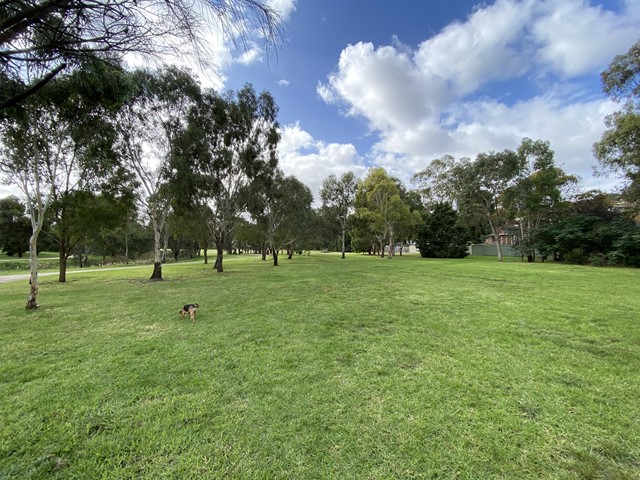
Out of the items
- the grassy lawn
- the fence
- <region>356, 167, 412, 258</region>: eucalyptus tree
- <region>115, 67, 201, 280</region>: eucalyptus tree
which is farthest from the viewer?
the fence

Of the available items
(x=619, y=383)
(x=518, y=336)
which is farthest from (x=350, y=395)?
(x=518, y=336)

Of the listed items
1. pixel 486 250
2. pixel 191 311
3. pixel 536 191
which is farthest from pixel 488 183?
pixel 191 311

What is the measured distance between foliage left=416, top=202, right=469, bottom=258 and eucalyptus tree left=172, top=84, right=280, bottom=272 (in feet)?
74.4

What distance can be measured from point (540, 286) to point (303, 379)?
1006cm

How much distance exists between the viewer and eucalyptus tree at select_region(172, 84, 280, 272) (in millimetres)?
13453

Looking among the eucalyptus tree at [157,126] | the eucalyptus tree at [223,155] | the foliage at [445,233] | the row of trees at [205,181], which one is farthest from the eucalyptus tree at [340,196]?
the eucalyptus tree at [157,126]

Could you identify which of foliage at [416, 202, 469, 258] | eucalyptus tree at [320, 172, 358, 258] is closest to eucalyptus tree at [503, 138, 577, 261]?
foliage at [416, 202, 469, 258]

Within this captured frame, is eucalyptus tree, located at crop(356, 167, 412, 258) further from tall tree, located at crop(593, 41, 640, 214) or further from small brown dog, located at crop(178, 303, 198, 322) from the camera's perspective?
small brown dog, located at crop(178, 303, 198, 322)

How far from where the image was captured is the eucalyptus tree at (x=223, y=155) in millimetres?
13453

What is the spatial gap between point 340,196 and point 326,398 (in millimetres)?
32499

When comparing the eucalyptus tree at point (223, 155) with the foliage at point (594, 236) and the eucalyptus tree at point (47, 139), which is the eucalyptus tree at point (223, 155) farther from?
the foliage at point (594, 236)

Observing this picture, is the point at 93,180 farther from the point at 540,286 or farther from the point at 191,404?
the point at 540,286

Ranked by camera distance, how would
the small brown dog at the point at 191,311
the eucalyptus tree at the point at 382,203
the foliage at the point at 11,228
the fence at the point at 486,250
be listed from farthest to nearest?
the fence at the point at 486,250 → the foliage at the point at 11,228 → the eucalyptus tree at the point at 382,203 → the small brown dog at the point at 191,311

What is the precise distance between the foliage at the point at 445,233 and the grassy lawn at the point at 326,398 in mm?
28143
